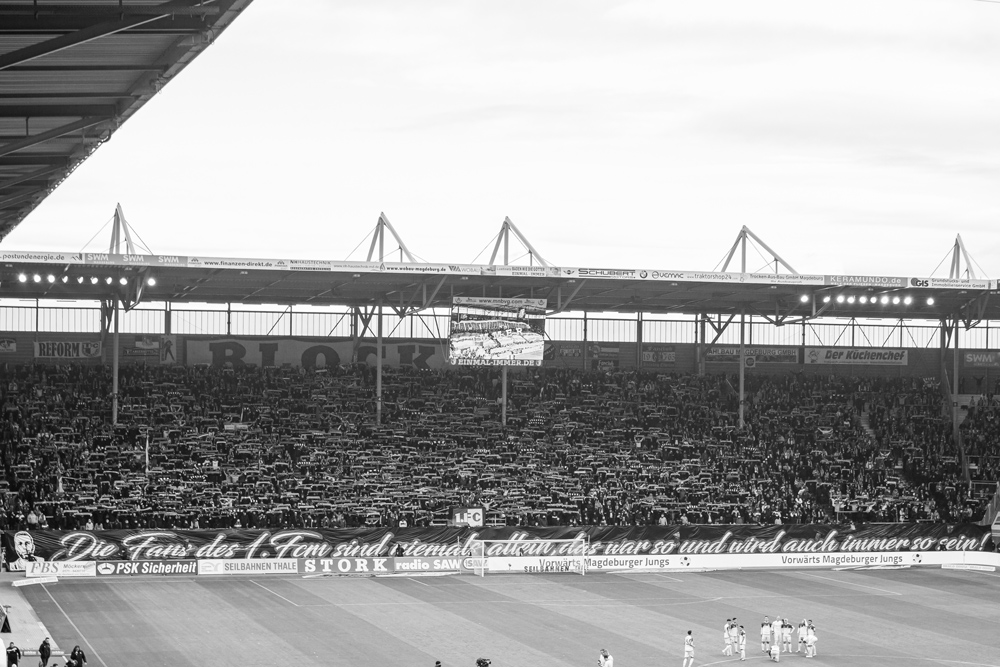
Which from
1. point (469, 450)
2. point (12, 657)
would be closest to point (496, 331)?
point (469, 450)

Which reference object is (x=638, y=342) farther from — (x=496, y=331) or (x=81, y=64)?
(x=81, y=64)

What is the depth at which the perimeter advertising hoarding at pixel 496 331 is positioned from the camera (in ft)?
201

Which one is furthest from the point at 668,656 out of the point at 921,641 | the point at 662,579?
the point at 662,579

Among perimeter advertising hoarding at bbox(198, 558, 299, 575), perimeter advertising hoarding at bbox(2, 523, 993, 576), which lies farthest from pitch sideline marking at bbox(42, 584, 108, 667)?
perimeter advertising hoarding at bbox(198, 558, 299, 575)

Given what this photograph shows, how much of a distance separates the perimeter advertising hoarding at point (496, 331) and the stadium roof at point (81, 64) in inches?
1556

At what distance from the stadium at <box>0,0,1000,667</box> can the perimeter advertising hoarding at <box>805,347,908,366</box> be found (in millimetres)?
174

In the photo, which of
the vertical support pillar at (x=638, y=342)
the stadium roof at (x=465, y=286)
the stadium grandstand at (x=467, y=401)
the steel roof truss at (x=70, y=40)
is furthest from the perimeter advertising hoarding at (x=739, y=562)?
the steel roof truss at (x=70, y=40)

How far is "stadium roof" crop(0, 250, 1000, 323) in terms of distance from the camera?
5631 centimetres

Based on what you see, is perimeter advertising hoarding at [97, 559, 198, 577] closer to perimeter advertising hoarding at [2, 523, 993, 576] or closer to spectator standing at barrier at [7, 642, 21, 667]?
perimeter advertising hoarding at [2, 523, 993, 576]

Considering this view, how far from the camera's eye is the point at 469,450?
2522 inches

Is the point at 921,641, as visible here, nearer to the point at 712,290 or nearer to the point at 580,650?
the point at 580,650

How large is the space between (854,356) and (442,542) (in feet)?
127

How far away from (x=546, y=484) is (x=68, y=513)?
72.9 feet

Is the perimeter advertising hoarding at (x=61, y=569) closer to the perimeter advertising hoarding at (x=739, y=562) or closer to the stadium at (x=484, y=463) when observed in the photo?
the stadium at (x=484, y=463)
